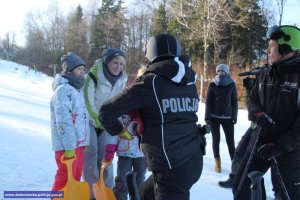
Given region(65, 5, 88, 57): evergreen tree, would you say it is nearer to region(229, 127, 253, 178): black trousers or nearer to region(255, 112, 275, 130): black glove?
region(229, 127, 253, 178): black trousers

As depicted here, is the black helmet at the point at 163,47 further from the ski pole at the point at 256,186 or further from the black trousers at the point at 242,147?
the black trousers at the point at 242,147

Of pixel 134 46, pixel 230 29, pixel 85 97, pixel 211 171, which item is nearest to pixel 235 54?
pixel 230 29

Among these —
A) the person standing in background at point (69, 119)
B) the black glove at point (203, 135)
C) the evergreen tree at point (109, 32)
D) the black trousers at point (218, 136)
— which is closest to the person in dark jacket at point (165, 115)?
the black glove at point (203, 135)

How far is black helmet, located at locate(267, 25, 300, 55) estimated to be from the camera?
10.6 feet

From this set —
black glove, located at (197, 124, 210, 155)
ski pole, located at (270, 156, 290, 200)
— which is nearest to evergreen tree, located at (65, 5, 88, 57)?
ski pole, located at (270, 156, 290, 200)

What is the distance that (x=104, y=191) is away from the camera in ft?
12.2

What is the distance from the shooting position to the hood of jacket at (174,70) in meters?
2.58

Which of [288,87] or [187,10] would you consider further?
[187,10]

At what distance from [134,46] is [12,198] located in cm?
4280

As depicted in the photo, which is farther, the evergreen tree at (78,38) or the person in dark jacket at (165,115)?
the evergreen tree at (78,38)

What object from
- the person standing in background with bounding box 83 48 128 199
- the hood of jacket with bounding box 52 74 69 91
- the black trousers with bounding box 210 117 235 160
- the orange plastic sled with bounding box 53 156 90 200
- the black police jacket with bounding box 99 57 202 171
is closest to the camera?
the black police jacket with bounding box 99 57 202 171

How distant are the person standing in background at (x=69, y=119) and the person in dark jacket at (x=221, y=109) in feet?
8.40

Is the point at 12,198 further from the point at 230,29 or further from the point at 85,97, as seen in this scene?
the point at 230,29

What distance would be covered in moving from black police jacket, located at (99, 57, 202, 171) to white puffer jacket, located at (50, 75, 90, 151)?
1.09 m
